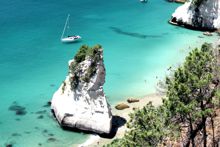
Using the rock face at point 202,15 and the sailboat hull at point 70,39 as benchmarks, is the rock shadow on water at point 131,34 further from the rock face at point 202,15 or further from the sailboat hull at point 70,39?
the sailboat hull at point 70,39

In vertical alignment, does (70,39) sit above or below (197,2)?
below

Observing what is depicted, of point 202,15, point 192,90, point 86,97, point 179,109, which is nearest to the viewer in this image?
point 179,109

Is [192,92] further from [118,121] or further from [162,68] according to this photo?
[162,68]

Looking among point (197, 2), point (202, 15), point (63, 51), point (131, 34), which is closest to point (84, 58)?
point (63, 51)

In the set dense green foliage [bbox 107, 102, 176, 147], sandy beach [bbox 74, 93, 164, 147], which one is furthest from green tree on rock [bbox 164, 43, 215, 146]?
sandy beach [bbox 74, 93, 164, 147]

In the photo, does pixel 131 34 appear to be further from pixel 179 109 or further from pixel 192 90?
pixel 179 109

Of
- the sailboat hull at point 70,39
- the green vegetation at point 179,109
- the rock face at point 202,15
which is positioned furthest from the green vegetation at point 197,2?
the green vegetation at point 179,109

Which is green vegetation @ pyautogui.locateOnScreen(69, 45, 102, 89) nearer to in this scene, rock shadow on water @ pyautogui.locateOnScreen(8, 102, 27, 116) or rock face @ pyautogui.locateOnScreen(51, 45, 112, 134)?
rock face @ pyautogui.locateOnScreen(51, 45, 112, 134)
